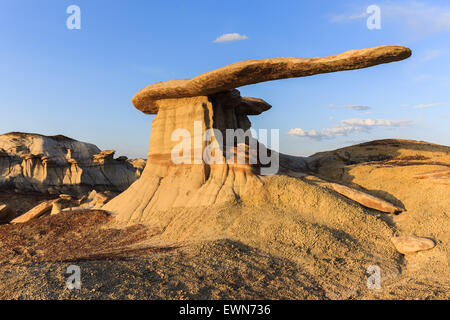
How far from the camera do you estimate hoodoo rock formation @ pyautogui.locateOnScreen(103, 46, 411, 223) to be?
748cm

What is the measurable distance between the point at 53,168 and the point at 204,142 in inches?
873

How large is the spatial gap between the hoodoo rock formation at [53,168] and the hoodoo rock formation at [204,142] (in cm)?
1847

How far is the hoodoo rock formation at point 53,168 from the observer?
25.0 m

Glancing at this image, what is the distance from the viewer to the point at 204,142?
29.9 ft

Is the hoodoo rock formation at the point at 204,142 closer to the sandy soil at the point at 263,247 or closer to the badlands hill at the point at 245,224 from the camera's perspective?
the badlands hill at the point at 245,224

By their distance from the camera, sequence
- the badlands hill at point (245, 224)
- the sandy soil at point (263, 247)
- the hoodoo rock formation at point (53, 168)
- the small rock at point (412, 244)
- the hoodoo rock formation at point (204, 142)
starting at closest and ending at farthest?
1. the sandy soil at point (263, 247)
2. the badlands hill at point (245, 224)
3. the small rock at point (412, 244)
4. the hoodoo rock formation at point (204, 142)
5. the hoodoo rock formation at point (53, 168)

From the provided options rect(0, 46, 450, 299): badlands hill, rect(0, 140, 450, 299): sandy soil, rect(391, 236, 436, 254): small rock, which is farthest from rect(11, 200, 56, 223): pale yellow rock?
rect(391, 236, 436, 254): small rock

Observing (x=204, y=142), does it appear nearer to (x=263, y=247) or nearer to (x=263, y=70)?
(x=263, y=70)

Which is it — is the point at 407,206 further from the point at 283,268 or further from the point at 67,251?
the point at 67,251

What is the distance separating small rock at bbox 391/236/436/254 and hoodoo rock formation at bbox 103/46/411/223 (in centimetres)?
346

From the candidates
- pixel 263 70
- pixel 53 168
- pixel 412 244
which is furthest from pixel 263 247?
pixel 53 168

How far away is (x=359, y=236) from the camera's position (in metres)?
6.60

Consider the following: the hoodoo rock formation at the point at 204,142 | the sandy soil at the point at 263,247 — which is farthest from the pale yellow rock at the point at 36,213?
the hoodoo rock formation at the point at 204,142
